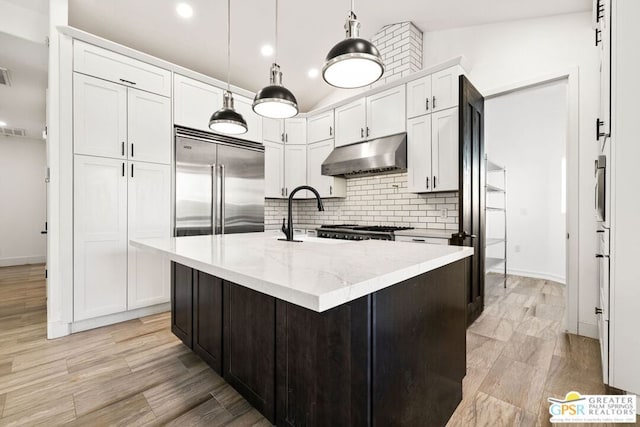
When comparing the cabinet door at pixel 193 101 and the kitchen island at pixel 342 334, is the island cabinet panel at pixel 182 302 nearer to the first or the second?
the kitchen island at pixel 342 334

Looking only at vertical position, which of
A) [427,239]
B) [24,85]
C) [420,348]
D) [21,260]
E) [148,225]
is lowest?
[21,260]

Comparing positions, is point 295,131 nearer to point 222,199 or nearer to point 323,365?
point 222,199

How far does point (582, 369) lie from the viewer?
204 cm

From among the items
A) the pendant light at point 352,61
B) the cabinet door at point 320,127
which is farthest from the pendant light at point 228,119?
the cabinet door at point 320,127

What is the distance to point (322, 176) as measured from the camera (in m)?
4.42

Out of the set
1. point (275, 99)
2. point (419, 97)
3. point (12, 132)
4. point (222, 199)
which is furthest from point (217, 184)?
point (12, 132)

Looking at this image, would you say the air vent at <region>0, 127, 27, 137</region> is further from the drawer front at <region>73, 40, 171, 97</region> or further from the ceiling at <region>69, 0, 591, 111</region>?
the drawer front at <region>73, 40, 171, 97</region>

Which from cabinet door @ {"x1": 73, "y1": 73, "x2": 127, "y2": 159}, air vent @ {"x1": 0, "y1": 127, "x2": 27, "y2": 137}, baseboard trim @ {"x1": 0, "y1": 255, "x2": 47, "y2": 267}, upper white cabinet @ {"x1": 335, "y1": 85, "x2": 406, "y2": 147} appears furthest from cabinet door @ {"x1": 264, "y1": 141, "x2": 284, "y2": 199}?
baseboard trim @ {"x1": 0, "y1": 255, "x2": 47, "y2": 267}

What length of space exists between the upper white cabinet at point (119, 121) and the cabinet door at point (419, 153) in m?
2.74

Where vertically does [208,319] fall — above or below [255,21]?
below

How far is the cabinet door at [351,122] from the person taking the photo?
12.7 feet

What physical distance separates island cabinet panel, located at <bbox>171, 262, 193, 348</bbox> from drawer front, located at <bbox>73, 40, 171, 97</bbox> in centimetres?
205

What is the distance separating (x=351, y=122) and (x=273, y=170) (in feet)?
4.48

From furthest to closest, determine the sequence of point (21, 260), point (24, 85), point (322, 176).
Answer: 1. point (21, 260)
2. point (322, 176)
3. point (24, 85)
